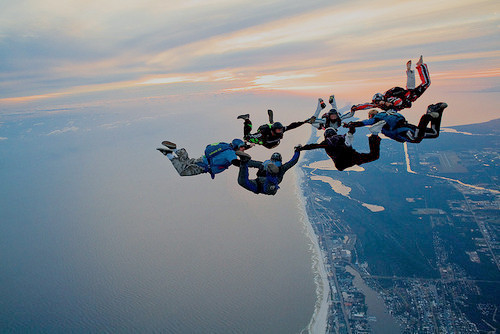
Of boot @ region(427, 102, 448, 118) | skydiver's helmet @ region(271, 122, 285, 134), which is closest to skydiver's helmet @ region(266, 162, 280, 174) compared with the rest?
skydiver's helmet @ region(271, 122, 285, 134)

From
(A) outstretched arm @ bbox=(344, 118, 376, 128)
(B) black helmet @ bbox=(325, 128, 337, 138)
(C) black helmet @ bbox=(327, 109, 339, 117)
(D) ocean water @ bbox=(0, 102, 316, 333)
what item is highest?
(C) black helmet @ bbox=(327, 109, 339, 117)

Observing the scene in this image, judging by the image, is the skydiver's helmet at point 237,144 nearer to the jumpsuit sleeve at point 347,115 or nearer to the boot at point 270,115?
the boot at point 270,115

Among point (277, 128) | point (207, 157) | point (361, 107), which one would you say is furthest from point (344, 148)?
point (207, 157)

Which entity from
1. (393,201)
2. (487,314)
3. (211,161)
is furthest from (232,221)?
(211,161)

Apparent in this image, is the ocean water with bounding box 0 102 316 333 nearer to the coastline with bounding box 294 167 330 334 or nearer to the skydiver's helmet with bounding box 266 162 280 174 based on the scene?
the coastline with bounding box 294 167 330 334

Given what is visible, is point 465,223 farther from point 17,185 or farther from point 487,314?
point 17,185

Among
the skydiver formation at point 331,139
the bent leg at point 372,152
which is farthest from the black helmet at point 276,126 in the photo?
the bent leg at point 372,152
